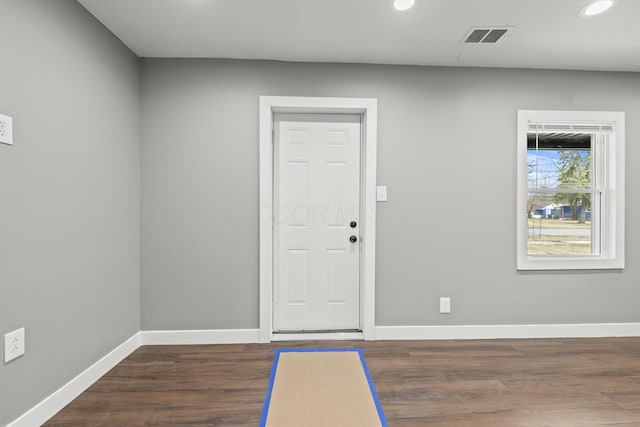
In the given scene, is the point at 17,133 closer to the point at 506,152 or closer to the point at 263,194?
the point at 263,194

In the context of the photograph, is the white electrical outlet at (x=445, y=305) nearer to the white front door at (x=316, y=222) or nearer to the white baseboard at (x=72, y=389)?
the white front door at (x=316, y=222)

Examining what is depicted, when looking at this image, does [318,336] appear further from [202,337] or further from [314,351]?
[202,337]

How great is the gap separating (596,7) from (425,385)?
8.88 feet

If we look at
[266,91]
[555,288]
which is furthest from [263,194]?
[555,288]

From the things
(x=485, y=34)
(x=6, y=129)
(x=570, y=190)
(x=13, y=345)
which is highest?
(x=485, y=34)

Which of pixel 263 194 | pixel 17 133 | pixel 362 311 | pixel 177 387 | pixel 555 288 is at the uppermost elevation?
pixel 17 133

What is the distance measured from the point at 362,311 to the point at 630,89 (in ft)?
10.7

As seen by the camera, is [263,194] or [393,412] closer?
[393,412]

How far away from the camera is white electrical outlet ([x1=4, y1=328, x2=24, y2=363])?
1696mm

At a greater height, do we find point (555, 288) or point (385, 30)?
point (385, 30)

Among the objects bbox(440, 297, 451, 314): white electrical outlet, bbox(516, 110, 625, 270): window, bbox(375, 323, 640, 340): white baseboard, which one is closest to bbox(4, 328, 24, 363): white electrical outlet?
bbox(375, 323, 640, 340): white baseboard

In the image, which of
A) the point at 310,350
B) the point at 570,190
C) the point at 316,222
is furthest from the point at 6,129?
the point at 570,190

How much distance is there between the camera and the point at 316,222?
327cm

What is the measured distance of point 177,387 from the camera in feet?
7.52
